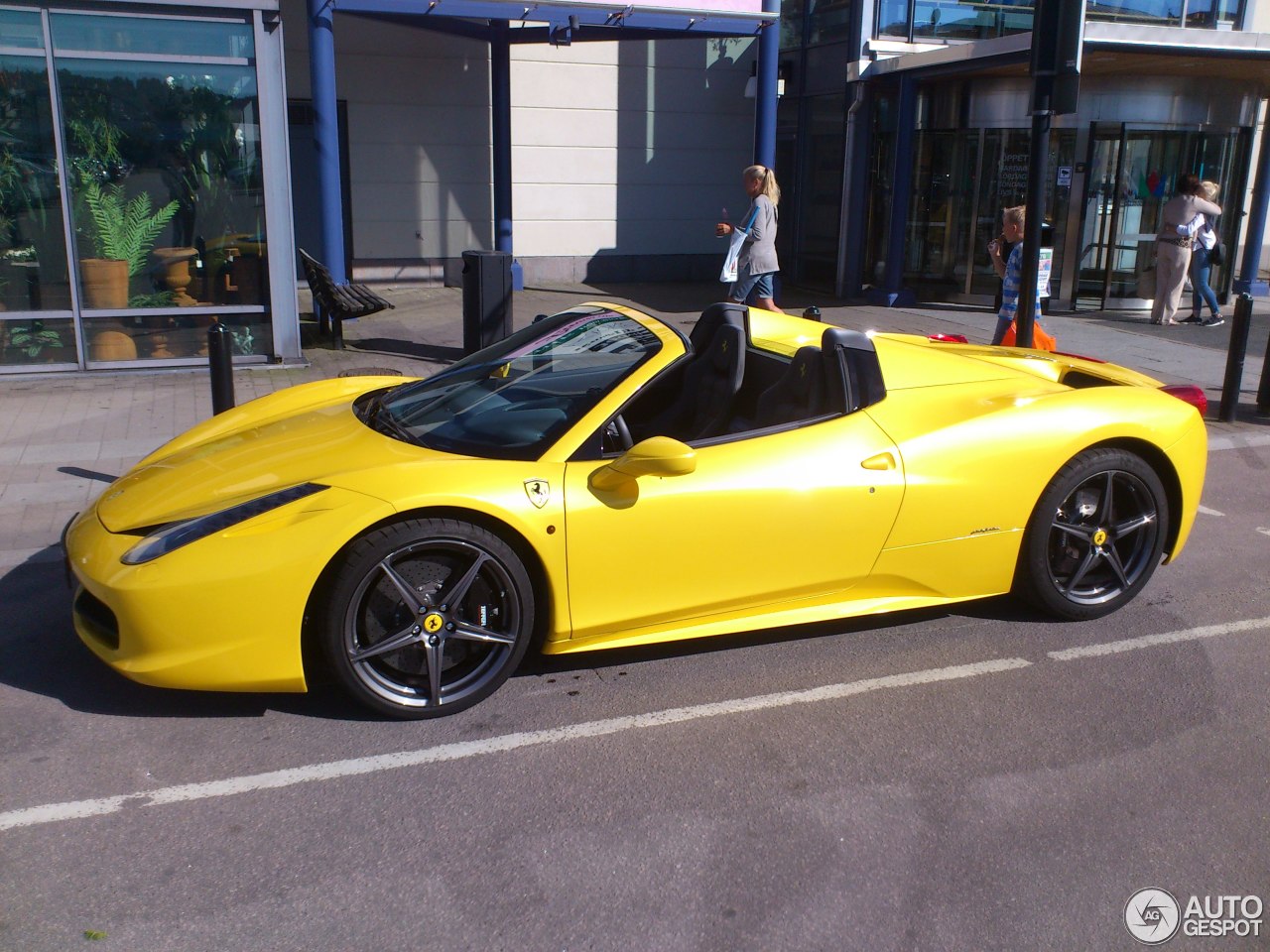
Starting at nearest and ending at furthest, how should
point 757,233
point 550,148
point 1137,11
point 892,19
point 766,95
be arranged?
point 757,233 → point 766,95 → point 1137,11 → point 892,19 → point 550,148

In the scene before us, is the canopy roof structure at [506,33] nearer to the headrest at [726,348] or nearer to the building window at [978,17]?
the building window at [978,17]

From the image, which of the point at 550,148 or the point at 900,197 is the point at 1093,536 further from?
the point at 550,148

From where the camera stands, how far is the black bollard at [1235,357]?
29.5 ft

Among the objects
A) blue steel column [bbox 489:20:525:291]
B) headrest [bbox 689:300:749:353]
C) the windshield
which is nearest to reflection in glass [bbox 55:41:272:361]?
blue steel column [bbox 489:20:525:291]

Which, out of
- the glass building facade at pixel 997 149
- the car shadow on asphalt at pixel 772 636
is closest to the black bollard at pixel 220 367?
the car shadow on asphalt at pixel 772 636

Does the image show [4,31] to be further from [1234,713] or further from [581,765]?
[1234,713]

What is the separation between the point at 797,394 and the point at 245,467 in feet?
7.01

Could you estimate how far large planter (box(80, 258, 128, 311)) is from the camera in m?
10.0

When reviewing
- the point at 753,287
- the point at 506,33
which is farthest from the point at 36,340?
the point at 506,33

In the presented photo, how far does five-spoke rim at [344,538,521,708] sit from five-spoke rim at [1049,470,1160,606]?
2376 mm

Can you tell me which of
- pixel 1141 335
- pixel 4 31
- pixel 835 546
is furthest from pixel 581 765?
pixel 1141 335

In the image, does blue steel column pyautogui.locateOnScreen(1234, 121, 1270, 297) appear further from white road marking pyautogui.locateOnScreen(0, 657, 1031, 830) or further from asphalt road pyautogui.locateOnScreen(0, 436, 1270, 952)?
white road marking pyautogui.locateOnScreen(0, 657, 1031, 830)

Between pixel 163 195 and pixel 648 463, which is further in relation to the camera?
pixel 163 195

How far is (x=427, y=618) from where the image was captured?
3.92 metres
